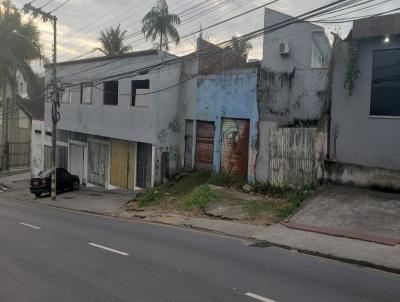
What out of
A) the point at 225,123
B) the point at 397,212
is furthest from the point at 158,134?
the point at 397,212

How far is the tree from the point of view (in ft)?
122

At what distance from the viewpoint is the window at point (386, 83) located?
49.4 feet

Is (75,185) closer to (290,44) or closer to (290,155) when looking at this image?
(290,155)

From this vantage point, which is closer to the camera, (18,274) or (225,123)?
(18,274)

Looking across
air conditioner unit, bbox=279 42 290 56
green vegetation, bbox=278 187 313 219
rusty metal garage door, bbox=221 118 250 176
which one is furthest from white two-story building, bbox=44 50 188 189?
green vegetation, bbox=278 187 313 219

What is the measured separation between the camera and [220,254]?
1065 centimetres

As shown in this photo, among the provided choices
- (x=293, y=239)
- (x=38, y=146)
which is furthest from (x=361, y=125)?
(x=38, y=146)

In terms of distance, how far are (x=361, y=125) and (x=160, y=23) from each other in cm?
2868

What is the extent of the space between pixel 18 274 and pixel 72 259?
4.65ft

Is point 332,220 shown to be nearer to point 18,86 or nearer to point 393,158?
point 393,158

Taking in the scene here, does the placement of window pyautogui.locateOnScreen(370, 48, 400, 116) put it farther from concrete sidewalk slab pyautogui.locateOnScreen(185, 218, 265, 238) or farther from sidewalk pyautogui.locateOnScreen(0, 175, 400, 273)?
concrete sidewalk slab pyautogui.locateOnScreen(185, 218, 265, 238)

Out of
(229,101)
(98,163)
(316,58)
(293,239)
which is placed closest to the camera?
(293,239)

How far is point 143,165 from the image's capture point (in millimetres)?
25875

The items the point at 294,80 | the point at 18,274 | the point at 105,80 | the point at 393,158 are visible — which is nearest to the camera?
the point at 18,274
